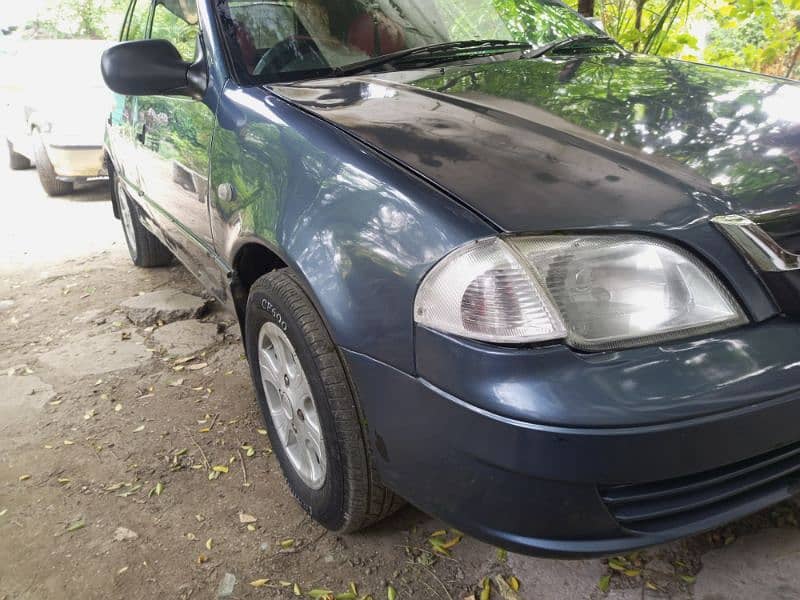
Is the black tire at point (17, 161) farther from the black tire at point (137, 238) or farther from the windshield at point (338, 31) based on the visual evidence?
the windshield at point (338, 31)

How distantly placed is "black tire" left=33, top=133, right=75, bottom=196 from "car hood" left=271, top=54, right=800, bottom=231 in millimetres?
5655

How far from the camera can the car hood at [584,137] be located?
4.53 ft

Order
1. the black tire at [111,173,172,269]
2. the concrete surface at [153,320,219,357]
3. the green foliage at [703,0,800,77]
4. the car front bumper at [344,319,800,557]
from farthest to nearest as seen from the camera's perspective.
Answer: the black tire at [111,173,172,269] → the green foliage at [703,0,800,77] → the concrete surface at [153,320,219,357] → the car front bumper at [344,319,800,557]

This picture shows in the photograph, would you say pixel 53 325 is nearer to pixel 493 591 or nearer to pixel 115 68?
pixel 115 68

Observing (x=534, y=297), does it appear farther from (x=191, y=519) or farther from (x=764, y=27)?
(x=764, y=27)

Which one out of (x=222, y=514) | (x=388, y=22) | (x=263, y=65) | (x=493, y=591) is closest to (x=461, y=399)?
(x=493, y=591)

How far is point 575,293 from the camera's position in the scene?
4.39 ft

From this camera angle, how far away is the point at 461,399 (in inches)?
51.2

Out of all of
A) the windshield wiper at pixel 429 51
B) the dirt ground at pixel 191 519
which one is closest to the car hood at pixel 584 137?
the windshield wiper at pixel 429 51

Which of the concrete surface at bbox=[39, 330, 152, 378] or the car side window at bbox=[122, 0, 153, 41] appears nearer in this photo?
the concrete surface at bbox=[39, 330, 152, 378]

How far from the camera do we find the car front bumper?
4.03ft

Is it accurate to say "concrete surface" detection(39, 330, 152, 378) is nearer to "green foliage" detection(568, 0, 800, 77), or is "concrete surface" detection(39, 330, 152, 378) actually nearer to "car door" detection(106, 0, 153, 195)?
"car door" detection(106, 0, 153, 195)

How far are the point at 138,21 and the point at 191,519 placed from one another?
8.85 ft

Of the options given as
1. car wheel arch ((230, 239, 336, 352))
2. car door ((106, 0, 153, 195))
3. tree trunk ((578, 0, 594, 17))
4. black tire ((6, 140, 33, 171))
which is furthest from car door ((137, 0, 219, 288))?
black tire ((6, 140, 33, 171))
